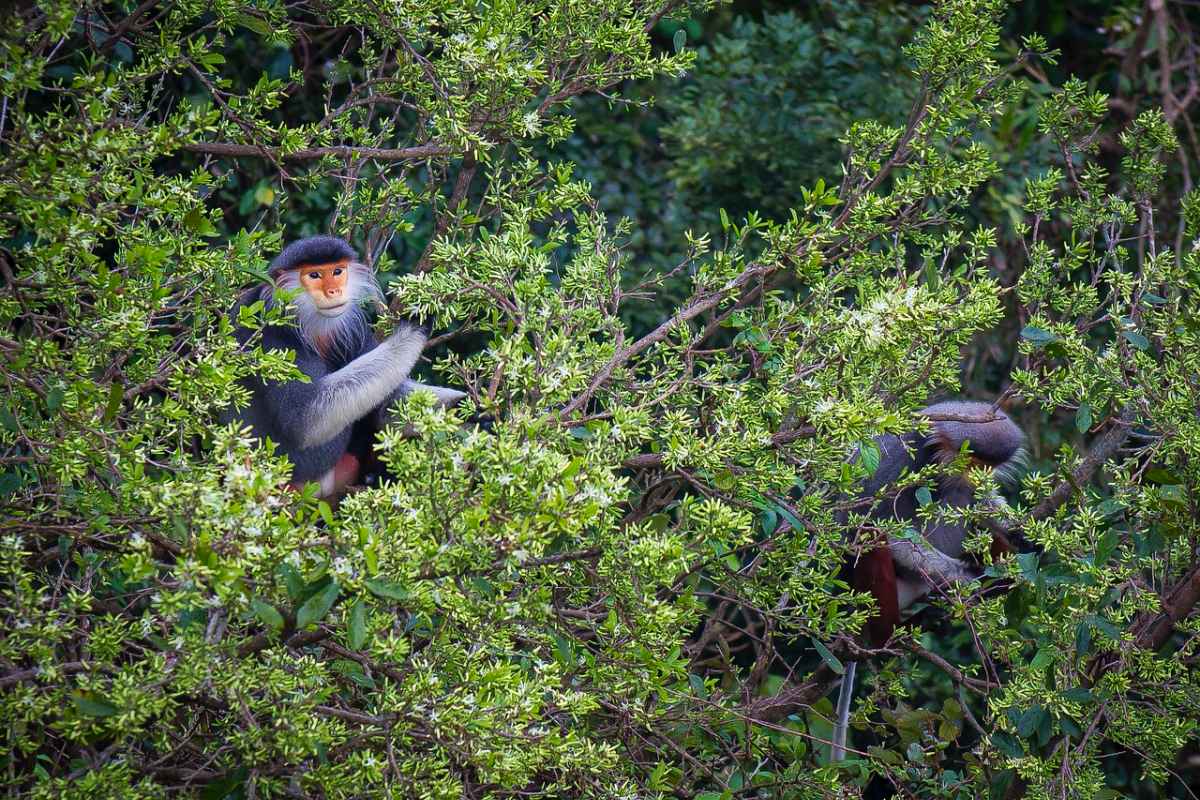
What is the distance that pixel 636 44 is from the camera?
9.48ft

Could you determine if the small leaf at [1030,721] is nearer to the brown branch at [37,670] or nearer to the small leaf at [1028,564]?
the small leaf at [1028,564]

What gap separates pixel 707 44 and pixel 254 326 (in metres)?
3.92

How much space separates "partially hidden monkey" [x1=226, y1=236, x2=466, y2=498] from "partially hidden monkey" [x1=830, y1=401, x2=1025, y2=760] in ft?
4.43

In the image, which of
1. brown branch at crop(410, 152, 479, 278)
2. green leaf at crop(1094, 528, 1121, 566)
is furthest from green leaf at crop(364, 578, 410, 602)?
green leaf at crop(1094, 528, 1121, 566)

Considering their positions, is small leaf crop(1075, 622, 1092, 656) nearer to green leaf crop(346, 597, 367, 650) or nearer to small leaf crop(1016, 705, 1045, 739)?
small leaf crop(1016, 705, 1045, 739)

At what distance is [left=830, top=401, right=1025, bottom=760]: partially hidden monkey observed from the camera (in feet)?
11.9

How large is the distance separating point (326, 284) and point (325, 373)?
0.35 meters

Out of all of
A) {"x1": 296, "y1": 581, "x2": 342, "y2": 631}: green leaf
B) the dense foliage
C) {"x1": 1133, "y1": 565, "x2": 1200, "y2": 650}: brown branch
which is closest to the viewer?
{"x1": 296, "y1": 581, "x2": 342, "y2": 631}: green leaf

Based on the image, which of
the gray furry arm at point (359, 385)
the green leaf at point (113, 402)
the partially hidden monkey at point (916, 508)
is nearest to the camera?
the green leaf at point (113, 402)

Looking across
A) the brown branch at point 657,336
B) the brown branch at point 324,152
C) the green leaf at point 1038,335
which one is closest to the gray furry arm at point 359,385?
the brown branch at point 324,152

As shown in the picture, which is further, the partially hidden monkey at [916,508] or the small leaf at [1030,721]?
the partially hidden monkey at [916,508]

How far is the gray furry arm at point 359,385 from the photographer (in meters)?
3.36

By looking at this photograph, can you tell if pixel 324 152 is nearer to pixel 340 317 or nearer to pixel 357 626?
pixel 340 317

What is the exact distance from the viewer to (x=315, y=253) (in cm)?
341
